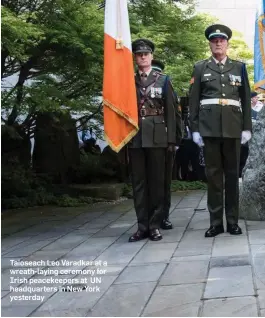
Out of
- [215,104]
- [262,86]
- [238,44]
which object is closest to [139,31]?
[262,86]

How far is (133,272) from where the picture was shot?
3.84 m

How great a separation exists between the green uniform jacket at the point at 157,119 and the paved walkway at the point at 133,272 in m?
0.94

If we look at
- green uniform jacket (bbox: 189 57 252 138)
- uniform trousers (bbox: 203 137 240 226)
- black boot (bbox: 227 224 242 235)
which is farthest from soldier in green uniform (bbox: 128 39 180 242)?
black boot (bbox: 227 224 242 235)

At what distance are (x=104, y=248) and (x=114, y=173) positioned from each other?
199 inches

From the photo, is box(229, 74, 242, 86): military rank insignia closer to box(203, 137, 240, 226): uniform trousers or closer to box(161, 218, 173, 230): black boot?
box(203, 137, 240, 226): uniform trousers

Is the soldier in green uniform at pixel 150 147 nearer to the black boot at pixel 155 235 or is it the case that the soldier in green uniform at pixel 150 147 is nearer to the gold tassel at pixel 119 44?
the black boot at pixel 155 235

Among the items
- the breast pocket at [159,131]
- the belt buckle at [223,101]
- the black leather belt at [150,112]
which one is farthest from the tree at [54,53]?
the belt buckle at [223,101]

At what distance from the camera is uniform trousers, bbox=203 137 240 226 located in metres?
5.09

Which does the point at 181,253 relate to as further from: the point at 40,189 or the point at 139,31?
the point at 40,189

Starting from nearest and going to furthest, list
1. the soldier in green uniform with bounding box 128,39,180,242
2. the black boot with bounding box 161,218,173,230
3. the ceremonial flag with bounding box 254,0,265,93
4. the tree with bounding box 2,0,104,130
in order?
the soldier in green uniform with bounding box 128,39,180,242, the black boot with bounding box 161,218,173,230, the tree with bounding box 2,0,104,130, the ceremonial flag with bounding box 254,0,265,93

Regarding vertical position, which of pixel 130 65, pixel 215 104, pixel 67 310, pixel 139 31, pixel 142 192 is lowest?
pixel 67 310

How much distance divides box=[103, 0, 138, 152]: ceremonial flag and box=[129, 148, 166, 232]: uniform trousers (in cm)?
24

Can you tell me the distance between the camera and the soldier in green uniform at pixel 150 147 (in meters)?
5.08

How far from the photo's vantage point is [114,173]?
9812 millimetres
